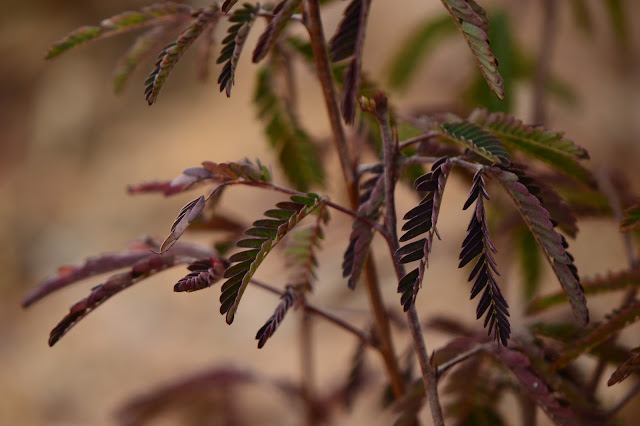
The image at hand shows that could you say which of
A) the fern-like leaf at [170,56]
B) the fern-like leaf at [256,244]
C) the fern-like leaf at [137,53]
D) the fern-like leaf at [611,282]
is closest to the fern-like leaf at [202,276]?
the fern-like leaf at [256,244]

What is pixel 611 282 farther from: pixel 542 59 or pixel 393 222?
pixel 542 59

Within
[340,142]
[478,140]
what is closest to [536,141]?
[478,140]

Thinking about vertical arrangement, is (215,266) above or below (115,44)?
above

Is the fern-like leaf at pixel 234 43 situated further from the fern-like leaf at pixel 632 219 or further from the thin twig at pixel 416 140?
the fern-like leaf at pixel 632 219

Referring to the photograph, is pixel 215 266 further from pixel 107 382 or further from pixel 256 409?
pixel 107 382

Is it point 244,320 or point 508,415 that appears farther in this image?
point 244,320

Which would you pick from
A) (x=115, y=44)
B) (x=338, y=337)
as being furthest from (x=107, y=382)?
(x=115, y=44)
